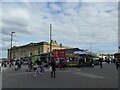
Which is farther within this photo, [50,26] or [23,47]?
[23,47]

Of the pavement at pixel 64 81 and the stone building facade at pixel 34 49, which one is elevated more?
the stone building facade at pixel 34 49

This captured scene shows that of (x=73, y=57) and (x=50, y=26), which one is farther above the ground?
(x=50, y=26)

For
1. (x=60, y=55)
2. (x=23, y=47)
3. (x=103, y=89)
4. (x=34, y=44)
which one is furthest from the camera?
(x=23, y=47)

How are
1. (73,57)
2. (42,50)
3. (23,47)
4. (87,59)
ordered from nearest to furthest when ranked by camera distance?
(73,57), (87,59), (42,50), (23,47)

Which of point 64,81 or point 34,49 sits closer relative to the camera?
point 64,81

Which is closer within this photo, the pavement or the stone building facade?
the pavement

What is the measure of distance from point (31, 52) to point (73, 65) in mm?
91025

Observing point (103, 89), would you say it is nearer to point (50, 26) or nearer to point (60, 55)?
point (60, 55)

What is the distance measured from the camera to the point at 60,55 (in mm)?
44938

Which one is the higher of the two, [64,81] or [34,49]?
[34,49]

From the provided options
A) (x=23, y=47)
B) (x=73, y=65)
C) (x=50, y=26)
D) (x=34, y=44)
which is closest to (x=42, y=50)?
(x=34, y=44)

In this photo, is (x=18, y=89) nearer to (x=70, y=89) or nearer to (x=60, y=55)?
(x=70, y=89)

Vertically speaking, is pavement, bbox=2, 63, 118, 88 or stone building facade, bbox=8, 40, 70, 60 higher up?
stone building facade, bbox=8, 40, 70, 60

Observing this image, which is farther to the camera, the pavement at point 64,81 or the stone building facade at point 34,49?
the stone building facade at point 34,49
